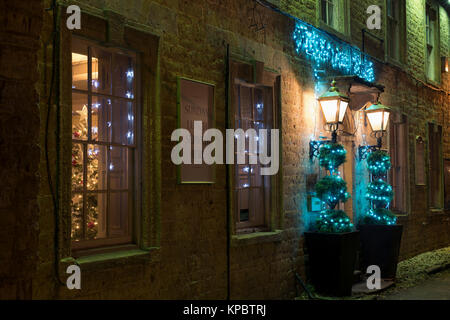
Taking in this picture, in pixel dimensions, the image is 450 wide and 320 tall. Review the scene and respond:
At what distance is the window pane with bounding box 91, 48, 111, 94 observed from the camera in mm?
5965

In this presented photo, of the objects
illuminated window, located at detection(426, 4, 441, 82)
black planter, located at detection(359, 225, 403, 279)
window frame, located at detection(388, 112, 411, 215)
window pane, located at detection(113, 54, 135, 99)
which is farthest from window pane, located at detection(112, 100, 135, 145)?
illuminated window, located at detection(426, 4, 441, 82)

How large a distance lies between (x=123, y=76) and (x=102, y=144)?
85cm

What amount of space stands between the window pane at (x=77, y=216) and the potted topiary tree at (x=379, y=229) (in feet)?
21.6

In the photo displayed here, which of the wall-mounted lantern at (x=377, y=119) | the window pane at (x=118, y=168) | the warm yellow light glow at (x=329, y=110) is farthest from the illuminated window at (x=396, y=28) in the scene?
the window pane at (x=118, y=168)

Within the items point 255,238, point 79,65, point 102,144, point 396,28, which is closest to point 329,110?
point 255,238

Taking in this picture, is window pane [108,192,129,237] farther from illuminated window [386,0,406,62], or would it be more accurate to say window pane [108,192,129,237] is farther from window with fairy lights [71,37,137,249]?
illuminated window [386,0,406,62]

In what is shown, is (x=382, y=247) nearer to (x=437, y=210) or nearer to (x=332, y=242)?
(x=332, y=242)

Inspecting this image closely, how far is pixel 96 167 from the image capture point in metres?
5.96

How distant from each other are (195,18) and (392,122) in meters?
7.74

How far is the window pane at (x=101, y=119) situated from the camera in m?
5.94

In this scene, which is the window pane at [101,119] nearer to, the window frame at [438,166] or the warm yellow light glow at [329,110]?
the warm yellow light glow at [329,110]

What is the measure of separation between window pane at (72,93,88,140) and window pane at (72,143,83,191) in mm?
109

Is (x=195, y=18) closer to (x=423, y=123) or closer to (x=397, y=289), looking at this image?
(x=397, y=289)

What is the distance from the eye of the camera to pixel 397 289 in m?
9.89
